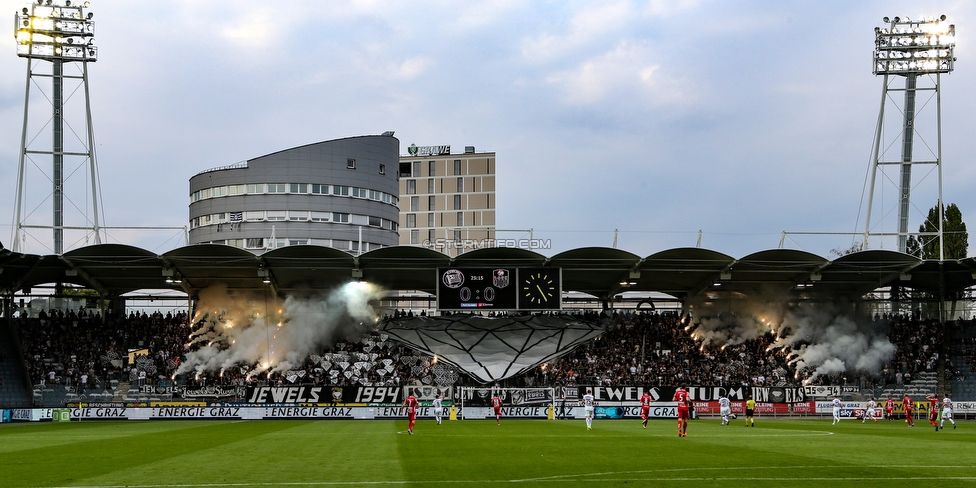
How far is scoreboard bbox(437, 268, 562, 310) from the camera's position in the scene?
56406mm

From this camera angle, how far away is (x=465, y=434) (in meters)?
33.4

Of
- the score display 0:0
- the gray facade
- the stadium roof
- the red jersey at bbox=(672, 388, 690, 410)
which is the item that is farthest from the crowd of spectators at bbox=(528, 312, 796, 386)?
the gray facade

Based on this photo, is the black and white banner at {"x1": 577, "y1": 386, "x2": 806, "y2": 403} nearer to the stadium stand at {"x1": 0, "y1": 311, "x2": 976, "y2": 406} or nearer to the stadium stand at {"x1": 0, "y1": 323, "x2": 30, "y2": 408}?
the stadium stand at {"x1": 0, "y1": 311, "x2": 976, "y2": 406}

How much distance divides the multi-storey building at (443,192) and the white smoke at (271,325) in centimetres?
6450

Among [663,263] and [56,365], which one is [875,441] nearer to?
[663,263]

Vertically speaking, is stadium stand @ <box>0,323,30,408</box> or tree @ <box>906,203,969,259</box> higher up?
tree @ <box>906,203,969,259</box>

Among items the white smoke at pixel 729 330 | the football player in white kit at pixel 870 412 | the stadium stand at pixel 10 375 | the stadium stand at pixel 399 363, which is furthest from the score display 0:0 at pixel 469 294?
the stadium stand at pixel 10 375

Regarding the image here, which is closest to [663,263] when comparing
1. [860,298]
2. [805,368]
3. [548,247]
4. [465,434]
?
[548,247]

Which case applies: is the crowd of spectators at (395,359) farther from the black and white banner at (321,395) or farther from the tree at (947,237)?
the tree at (947,237)

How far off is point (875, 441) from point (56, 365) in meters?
49.6

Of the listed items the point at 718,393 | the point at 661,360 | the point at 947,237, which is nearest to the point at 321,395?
the point at 661,360

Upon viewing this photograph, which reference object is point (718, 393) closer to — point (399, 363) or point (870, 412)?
point (870, 412)

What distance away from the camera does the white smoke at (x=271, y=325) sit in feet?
195

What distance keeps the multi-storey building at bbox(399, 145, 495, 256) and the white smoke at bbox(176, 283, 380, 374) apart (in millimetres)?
64500
